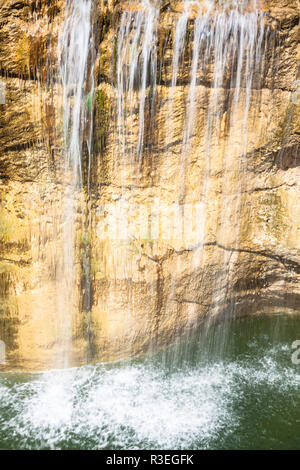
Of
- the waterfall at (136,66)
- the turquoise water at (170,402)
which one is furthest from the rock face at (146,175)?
the turquoise water at (170,402)

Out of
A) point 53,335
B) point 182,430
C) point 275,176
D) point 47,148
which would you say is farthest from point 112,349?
point 275,176

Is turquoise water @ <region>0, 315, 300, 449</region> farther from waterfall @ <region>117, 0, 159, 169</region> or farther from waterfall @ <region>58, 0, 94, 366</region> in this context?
waterfall @ <region>117, 0, 159, 169</region>

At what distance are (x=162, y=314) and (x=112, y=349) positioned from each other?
29.6 inches

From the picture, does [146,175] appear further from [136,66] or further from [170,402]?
[170,402]

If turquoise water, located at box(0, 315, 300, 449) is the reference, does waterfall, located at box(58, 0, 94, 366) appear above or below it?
above

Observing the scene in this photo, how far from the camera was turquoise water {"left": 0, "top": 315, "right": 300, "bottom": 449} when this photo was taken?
3939 mm

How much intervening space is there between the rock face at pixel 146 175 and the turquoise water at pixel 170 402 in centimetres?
30

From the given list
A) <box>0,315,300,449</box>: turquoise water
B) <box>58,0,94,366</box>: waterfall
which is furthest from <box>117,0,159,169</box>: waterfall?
<box>0,315,300,449</box>: turquoise water

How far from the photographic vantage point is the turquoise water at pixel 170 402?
12.9 feet

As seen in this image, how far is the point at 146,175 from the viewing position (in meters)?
4.27

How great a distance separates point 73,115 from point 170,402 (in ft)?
10.6

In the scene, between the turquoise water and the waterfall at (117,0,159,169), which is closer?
the waterfall at (117,0,159,169)
